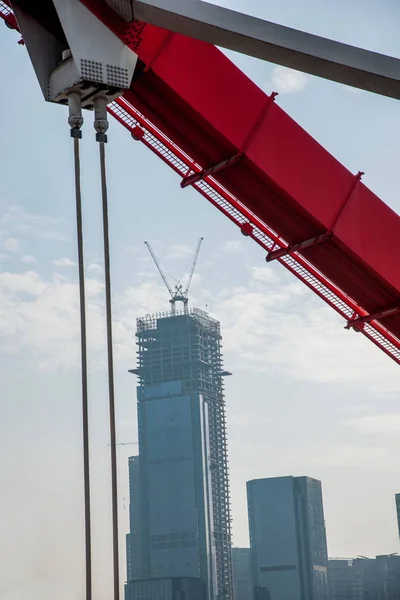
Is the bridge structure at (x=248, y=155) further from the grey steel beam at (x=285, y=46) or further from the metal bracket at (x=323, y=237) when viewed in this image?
the grey steel beam at (x=285, y=46)

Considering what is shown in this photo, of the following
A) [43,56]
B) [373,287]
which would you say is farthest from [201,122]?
[373,287]

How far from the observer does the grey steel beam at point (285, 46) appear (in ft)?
24.5

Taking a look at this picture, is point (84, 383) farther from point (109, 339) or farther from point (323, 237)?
point (323, 237)

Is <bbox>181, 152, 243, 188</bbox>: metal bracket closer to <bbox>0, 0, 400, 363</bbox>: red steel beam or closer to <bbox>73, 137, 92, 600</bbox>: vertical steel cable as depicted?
<bbox>0, 0, 400, 363</bbox>: red steel beam

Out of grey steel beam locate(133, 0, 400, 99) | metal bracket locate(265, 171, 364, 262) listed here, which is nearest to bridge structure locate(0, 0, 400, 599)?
metal bracket locate(265, 171, 364, 262)

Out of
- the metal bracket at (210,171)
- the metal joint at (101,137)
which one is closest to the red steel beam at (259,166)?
the metal bracket at (210,171)

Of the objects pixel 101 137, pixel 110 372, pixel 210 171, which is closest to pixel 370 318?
pixel 210 171

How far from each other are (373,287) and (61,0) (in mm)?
4724

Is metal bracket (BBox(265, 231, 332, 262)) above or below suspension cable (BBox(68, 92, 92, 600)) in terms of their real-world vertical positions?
above

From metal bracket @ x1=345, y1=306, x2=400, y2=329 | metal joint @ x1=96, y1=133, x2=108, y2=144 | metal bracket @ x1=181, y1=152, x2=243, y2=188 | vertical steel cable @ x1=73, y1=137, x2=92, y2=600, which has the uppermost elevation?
metal bracket @ x1=181, y1=152, x2=243, y2=188

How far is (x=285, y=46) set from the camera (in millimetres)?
7574

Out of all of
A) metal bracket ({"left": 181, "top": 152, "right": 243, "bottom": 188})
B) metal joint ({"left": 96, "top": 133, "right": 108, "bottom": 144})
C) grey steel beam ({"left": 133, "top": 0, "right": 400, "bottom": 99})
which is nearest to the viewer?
grey steel beam ({"left": 133, "top": 0, "right": 400, "bottom": 99})

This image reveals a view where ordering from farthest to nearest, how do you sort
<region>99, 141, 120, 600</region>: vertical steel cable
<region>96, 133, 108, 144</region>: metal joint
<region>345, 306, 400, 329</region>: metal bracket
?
<region>345, 306, 400, 329</region>: metal bracket
<region>96, 133, 108, 144</region>: metal joint
<region>99, 141, 120, 600</region>: vertical steel cable

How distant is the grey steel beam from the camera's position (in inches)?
294
